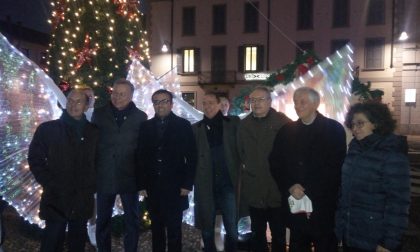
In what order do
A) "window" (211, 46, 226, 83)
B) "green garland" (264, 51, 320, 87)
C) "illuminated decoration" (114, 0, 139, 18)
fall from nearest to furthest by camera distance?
"green garland" (264, 51, 320, 87)
"illuminated decoration" (114, 0, 139, 18)
"window" (211, 46, 226, 83)

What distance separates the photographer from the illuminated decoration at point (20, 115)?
4.21 m

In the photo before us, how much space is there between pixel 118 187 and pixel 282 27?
1108 inches

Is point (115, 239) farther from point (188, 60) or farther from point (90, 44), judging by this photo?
point (188, 60)

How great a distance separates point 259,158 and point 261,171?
0.12 meters

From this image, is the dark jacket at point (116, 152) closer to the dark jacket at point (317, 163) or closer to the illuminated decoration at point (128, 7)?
the dark jacket at point (317, 163)

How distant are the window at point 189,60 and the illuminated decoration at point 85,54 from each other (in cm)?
2639

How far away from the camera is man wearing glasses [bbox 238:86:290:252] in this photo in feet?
13.1

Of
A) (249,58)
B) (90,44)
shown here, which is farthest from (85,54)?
(249,58)

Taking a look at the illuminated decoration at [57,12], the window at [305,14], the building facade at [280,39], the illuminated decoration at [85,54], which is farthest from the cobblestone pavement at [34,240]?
the window at [305,14]

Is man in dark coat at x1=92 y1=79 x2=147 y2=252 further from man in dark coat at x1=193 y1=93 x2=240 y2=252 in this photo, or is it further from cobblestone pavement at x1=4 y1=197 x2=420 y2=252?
cobblestone pavement at x1=4 y1=197 x2=420 y2=252

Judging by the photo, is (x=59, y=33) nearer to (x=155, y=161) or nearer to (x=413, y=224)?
(x=155, y=161)

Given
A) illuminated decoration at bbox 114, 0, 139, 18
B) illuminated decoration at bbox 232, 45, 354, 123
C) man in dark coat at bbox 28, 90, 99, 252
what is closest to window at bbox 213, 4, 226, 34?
illuminated decoration at bbox 114, 0, 139, 18

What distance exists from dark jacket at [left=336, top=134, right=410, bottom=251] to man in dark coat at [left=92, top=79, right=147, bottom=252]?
6.87ft

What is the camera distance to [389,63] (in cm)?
2856
